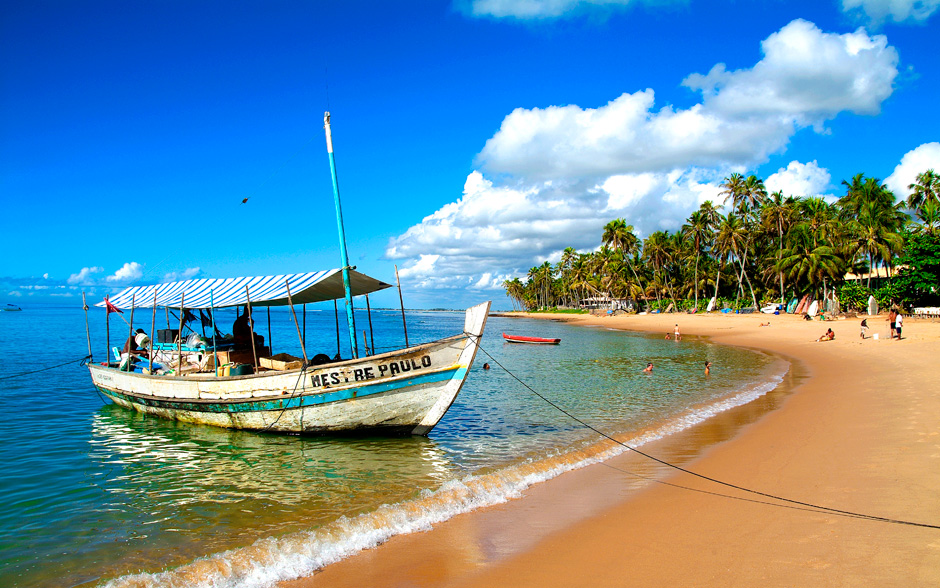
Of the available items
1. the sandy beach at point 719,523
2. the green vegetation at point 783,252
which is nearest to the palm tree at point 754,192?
the green vegetation at point 783,252

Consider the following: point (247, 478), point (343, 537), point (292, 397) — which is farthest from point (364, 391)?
point (343, 537)

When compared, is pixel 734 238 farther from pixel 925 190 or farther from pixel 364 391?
pixel 364 391

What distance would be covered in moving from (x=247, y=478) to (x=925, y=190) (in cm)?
6503

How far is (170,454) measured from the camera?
1061cm

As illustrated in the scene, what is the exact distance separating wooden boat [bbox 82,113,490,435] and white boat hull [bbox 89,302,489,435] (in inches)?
0.8

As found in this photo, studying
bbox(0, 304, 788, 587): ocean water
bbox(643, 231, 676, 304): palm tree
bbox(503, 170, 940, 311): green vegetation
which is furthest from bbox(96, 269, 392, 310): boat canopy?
bbox(643, 231, 676, 304): palm tree

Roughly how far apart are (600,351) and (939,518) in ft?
97.3

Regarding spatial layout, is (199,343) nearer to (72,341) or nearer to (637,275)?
(72,341)

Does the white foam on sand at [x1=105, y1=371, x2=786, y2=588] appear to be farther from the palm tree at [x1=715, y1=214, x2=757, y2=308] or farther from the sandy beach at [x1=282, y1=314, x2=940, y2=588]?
the palm tree at [x1=715, y1=214, x2=757, y2=308]

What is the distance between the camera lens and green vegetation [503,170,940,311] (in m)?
44.5

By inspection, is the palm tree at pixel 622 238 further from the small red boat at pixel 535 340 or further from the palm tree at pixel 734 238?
the small red boat at pixel 535 340

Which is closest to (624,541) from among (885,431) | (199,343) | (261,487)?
(261,487)

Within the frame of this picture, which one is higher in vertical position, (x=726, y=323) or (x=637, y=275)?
(x=637, y=275)

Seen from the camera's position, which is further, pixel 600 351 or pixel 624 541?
pixel 600 351
